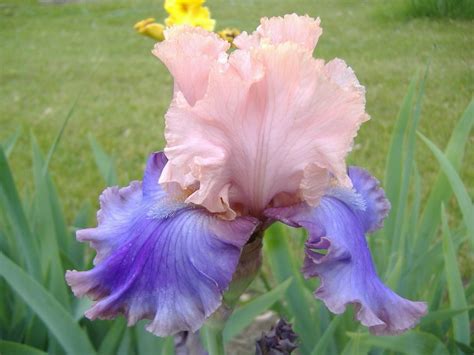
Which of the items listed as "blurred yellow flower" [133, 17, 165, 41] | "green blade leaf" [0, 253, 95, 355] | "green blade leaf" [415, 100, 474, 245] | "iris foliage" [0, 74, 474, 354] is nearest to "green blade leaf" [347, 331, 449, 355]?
"iris foliage" [0, 74, 474, 354]

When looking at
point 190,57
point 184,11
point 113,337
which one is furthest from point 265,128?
point 184,11

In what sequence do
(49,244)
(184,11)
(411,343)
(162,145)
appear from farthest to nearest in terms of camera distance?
(162,145) < (184,11) < (49,244) < (411,343)

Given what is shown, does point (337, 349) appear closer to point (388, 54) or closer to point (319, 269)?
point (319, 269)

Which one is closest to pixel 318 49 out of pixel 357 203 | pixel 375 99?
pixel 375 99

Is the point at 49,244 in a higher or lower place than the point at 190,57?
lower

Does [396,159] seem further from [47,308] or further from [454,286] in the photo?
[47,308]

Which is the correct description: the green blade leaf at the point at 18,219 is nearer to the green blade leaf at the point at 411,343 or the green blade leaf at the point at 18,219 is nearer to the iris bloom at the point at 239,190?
the iris bloom at the point at 239,190

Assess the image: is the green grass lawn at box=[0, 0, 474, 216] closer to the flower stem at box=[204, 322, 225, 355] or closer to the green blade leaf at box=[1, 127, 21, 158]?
the green blade leaf at box=[1, 127, 21, 158]
